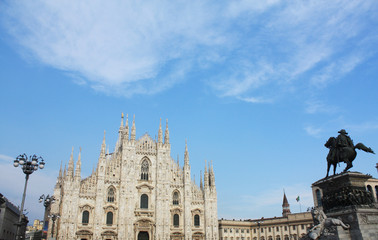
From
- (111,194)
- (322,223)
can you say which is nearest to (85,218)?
(111,194)

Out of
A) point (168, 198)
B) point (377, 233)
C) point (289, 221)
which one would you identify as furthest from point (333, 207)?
point (289, 221)

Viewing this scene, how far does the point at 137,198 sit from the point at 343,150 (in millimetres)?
36487

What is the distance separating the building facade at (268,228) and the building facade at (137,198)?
1599 centimetres

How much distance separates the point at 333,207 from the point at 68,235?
36.6m

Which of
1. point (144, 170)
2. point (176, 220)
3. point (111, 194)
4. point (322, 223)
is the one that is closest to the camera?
point (322, 223)

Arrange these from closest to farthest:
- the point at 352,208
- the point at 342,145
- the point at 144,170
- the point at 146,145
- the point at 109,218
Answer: the point at 352,208 < the point at 342,145 < the point at 109,218 < the point at 144,170 < the point at 146,145

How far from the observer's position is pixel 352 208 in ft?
53.2

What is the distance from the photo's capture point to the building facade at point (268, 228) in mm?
62562

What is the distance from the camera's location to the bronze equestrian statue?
1788 cm

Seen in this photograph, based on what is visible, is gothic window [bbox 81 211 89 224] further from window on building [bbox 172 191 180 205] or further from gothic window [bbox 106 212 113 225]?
window on building [bbox 172 191 180 205]

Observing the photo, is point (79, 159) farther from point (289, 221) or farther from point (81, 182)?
point (289, 221)

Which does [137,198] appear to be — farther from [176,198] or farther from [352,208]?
[352,208]

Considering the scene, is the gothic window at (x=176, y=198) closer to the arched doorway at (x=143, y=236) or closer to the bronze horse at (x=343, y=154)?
the arched doorway at (x=143, y=236)

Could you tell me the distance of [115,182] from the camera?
48.8 meters
